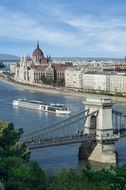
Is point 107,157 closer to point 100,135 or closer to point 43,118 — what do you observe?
point 100,135

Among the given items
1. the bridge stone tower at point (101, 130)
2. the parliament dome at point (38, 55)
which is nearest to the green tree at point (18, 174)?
the bridge stone tower at point (101, 130)

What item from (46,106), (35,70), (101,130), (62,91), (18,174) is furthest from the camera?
(35,70)

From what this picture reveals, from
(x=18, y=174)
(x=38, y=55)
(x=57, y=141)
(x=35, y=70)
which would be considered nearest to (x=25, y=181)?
(x=18, y=174)

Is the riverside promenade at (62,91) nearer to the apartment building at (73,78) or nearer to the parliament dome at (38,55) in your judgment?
the apartment building at (73,78)

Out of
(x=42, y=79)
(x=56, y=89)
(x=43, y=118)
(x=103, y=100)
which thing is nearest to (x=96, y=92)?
(x=56, y=89)

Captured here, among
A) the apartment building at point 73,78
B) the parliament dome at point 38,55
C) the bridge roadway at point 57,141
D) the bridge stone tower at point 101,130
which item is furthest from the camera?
the parliament dome at point 38,55

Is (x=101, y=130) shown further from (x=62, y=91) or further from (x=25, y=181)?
(x=62, y=91)

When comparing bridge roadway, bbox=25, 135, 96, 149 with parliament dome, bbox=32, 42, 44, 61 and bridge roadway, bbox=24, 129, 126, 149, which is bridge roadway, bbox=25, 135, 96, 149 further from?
parliament dome, bbox=32, 42, 44, 61

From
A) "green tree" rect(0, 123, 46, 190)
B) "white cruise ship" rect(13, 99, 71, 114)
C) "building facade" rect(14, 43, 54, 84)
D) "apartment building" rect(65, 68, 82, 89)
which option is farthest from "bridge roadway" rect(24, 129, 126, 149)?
"building facade" rect(14, 43, 54, 84)

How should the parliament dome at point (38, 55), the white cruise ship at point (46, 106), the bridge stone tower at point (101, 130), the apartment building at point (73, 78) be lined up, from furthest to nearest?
the parliament dome at point (38, 55) < the apartment building at point (73, 78) < the white cruise ship at point (46, 106) < the bridge stone tower at point (101, 130)
